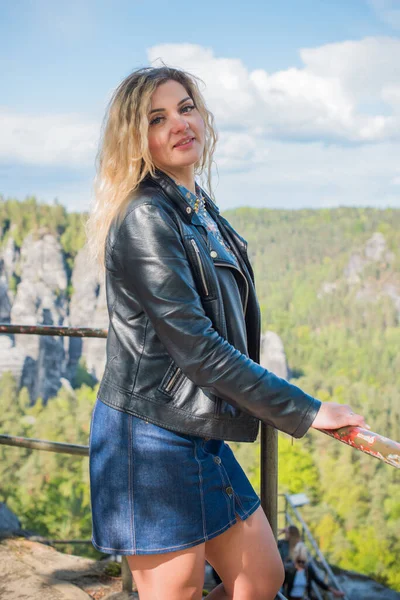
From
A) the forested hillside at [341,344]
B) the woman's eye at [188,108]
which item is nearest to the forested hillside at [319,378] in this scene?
the forested hillside at [341,344]

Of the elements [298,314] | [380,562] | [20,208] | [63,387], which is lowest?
[380,562]

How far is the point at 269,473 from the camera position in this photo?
1.74 meters

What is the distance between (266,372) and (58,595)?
1.45 metres

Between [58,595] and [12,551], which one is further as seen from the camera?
[12,551]

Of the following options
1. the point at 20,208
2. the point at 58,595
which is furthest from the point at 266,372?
the point at 20,208

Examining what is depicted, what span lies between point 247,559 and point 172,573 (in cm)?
17

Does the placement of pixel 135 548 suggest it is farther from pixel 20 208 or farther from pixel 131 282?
pixel 20 208

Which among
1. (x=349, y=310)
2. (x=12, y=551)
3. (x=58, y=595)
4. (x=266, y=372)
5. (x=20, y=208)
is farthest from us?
(x=349, y=310)

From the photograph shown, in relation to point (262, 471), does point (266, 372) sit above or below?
above

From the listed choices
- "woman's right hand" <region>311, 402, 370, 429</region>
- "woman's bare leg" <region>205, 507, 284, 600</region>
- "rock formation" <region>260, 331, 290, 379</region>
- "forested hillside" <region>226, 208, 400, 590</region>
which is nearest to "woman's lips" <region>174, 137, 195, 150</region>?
"woman's right hand" <region>311, 402, 370, 429</region>

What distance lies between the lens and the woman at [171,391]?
126 centimetres

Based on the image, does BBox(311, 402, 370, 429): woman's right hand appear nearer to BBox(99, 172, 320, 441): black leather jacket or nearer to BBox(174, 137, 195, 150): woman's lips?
BBox(99, 172, 320, 441): black leather jacket

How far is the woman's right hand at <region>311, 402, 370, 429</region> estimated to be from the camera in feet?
4.06

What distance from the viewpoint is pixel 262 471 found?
5.74ft
